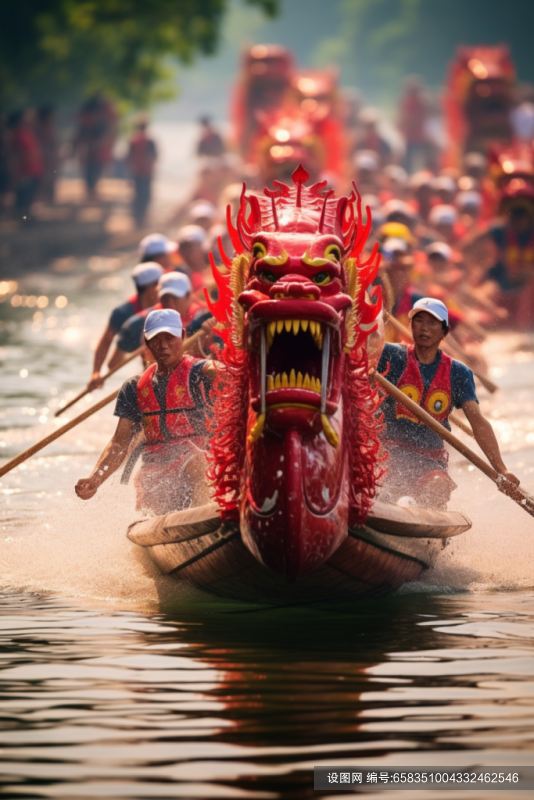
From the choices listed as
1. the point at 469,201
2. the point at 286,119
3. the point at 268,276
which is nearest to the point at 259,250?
the point at 268,276

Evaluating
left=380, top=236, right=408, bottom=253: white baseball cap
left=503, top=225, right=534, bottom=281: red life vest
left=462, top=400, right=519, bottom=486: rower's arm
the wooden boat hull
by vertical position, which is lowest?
the wooden boat hull

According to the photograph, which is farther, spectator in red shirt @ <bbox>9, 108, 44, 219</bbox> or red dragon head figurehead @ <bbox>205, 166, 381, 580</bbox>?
spectator in red shirt @ <bbox>9, 108, 44, 219</bbox>

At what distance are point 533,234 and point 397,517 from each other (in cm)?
1318

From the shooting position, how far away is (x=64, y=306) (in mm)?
24672

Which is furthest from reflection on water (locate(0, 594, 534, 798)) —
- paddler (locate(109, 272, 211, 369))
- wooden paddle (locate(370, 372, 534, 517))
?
paddler (locate(109, 272, 211, 369))

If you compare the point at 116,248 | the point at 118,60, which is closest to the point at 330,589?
the point at 116,248

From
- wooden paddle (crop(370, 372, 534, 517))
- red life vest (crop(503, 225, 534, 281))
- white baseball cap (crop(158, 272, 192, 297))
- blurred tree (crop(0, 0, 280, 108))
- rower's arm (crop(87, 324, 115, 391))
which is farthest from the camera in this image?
blurred tree (crop(0, 0, 280, 108))

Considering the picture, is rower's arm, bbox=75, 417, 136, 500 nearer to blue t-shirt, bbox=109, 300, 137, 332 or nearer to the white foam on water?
the white foam on water

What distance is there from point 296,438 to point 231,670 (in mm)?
1101

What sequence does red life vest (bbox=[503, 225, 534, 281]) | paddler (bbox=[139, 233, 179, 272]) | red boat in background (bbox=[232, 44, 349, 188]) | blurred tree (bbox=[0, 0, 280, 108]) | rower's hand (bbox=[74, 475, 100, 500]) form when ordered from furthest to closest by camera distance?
blurred tree (bbox=[0, 0, 280, 108])
red boat in background (bbox=[232, 44, 349, 188])
red life vest (bbox=[503, 225, 534, 281])
paddler (bbox=[139, 233, 179, 272])
rower's hand (bbox=[74, 475, 100, 500])

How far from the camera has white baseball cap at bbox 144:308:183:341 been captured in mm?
8547

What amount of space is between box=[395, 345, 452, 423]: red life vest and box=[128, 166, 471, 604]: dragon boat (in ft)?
2.45

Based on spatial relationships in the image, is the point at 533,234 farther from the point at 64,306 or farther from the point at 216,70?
the point at 216,70

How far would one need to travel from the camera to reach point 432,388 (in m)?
8.53
